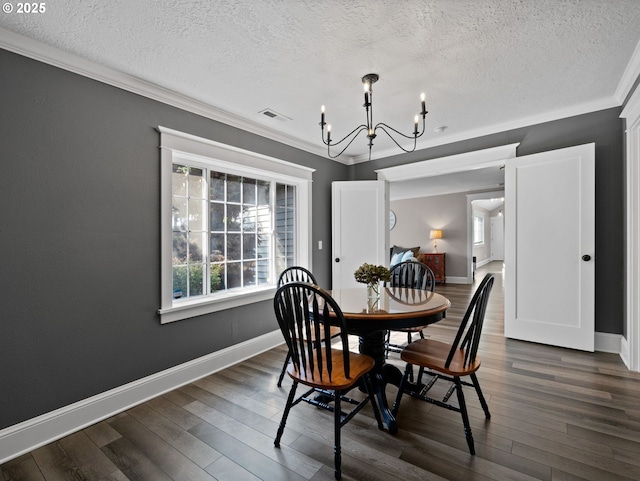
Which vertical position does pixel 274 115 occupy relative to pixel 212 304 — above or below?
above

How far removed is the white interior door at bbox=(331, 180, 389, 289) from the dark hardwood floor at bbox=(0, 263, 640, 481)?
2.02 m

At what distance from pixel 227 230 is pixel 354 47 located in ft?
6.74

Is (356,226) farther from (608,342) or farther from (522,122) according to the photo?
(608,342)

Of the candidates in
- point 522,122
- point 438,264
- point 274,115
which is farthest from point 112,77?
point 438,264

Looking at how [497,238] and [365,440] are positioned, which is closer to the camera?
[365,440]

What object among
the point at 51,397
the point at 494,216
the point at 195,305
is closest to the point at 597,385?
the point at 195,305

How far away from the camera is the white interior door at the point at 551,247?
10.0 feet

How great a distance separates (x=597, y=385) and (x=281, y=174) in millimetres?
3502

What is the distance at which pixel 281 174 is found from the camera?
3.64 metres

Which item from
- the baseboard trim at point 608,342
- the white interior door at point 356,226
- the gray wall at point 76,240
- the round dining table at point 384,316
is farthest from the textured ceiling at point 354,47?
the baseboard trim at point 608,342

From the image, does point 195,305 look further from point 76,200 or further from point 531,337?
point 531,337

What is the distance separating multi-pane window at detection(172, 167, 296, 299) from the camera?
2.82 m

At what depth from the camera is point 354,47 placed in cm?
202

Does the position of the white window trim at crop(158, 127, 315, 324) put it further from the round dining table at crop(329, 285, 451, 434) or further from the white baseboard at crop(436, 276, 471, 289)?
the white baseboard at crop(436, 276, 471, 289)
